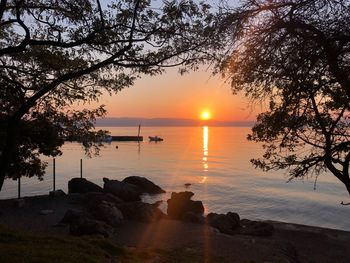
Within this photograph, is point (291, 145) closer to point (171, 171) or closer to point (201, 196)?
point (201, 196)

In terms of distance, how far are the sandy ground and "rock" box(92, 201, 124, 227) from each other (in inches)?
16.6

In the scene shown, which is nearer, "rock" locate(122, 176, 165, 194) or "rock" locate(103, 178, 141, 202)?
"rock" locate(103, 178, 141, 202)

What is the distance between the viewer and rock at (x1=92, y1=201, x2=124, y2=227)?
67.4ft

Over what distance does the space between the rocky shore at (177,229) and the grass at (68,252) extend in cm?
211

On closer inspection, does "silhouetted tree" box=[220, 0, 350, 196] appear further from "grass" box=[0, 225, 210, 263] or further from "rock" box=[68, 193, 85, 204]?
"rock" box=[68, 193, 85, 204]

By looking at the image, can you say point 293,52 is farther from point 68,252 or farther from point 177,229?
point 177,229

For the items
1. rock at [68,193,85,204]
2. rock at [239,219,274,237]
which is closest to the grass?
rock at [239,219,274,237]

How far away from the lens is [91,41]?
406 inches

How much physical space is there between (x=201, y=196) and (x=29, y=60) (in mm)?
33086

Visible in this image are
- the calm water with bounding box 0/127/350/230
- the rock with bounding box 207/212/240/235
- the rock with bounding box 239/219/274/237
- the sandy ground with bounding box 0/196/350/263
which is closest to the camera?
the sandy ground with bounding box 0/196/350/263

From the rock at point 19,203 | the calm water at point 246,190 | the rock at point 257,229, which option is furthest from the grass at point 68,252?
the calm water at point 246,190

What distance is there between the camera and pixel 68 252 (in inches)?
395

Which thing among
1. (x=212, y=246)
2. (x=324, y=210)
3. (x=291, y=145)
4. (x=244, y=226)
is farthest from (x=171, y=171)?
(x=291, y=145)

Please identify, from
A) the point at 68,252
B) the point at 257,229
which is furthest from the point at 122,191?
the point at 68,252
